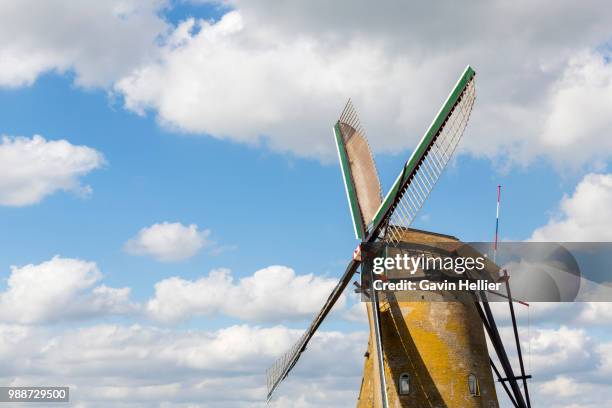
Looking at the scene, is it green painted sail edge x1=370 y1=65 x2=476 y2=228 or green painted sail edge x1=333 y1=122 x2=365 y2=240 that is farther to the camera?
green painted sail edge x1=333 y1=122 x2=365 y2=240

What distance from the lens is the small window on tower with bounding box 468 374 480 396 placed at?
34.8 metres

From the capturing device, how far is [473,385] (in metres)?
34.9

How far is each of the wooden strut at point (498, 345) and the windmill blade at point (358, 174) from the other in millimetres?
5392

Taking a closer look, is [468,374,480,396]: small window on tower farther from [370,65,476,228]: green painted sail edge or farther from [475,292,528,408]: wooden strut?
[370,65,476,228]: green painted sail edge

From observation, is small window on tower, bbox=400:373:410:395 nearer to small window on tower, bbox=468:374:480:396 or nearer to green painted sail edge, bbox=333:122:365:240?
small window on tower, bbox=468:374:480:396

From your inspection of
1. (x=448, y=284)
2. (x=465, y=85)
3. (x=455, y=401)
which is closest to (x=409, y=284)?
(x=448, y=284)

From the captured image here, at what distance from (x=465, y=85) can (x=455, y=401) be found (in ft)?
36.6

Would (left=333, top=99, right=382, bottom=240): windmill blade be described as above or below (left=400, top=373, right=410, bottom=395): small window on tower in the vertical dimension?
above

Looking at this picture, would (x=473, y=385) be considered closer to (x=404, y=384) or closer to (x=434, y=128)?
(x=404, y=384)

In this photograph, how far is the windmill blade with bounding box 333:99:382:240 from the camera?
39469 mm

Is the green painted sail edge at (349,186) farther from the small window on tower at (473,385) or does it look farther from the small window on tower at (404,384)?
the small window on tower at (473,385)

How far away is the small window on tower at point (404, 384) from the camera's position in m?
35.1

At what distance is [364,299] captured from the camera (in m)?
37.0

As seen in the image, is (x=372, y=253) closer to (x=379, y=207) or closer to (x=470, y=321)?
(x=379, y=207)
